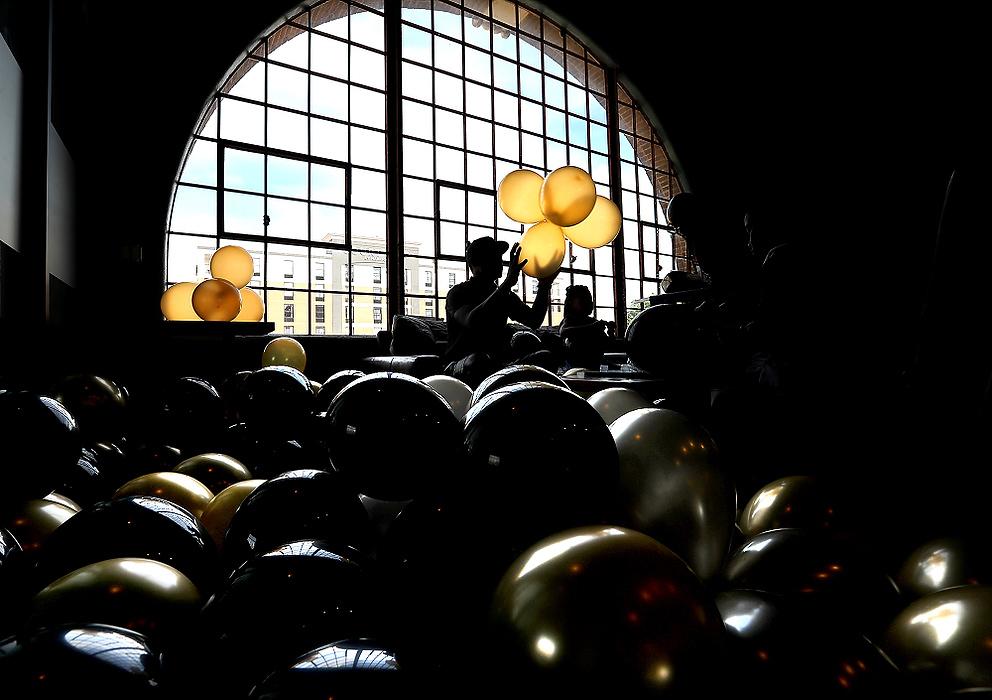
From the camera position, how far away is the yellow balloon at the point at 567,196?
2766 millimetres

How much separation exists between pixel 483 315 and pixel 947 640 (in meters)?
1.94

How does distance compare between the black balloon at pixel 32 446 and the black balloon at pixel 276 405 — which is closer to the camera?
the black balloon at pixel 32 446

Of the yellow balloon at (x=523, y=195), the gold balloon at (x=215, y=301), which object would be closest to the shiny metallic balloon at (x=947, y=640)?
the yellow balloon at (x=523, y=195)

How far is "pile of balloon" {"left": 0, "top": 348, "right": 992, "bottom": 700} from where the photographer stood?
40 centimetres

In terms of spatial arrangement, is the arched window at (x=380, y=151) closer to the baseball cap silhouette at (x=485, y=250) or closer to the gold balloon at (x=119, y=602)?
the baseball cap silhouette at (x=485, y=250)

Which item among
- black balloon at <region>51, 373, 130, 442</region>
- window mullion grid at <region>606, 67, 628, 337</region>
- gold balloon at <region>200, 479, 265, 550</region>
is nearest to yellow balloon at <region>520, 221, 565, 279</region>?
black balloon at <region>51, 373, 130, 442</region>

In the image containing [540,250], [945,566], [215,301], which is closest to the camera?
[945,566]

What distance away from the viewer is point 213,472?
1275 mm

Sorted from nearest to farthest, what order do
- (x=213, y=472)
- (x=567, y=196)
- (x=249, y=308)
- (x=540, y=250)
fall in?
(x=213, y=472) → (x=567, y=196) → (x=540, y=250) → (x=249, y=308)

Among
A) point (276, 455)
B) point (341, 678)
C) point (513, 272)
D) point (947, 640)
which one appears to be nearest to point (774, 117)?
point (513, 272)

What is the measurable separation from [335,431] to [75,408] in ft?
4.45

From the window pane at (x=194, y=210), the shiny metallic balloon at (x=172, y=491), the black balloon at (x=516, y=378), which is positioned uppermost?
the window pane at (x=194, y=210)

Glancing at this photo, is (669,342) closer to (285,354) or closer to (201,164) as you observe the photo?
(285,354)

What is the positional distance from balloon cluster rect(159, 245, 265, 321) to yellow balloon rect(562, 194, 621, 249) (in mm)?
2177
